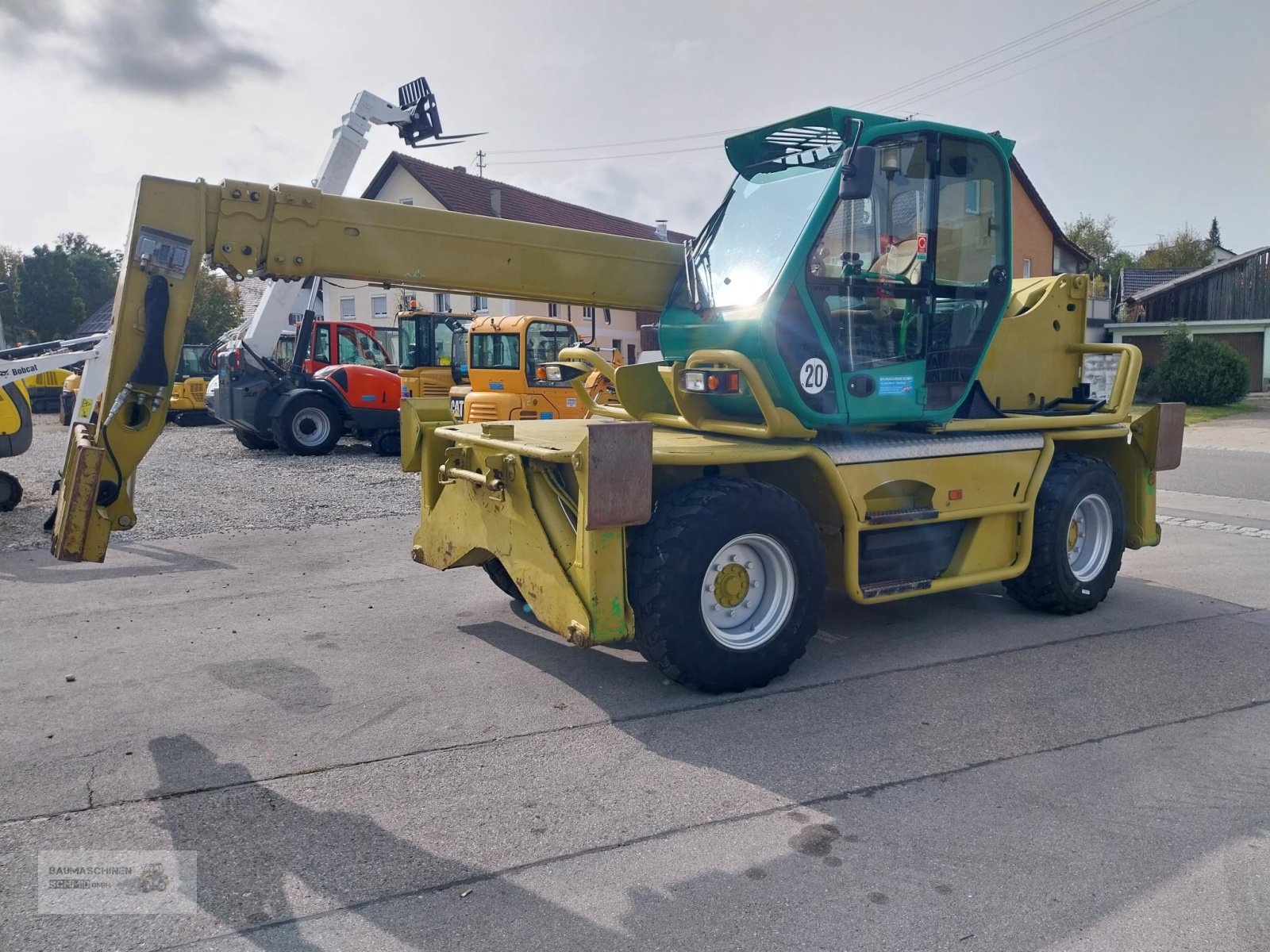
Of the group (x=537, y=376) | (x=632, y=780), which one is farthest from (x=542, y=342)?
(x=632, y=780)

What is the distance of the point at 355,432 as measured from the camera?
1817cm

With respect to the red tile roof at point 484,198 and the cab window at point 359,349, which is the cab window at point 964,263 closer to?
the cab window at point 359,349

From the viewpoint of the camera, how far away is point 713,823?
3.82 metres

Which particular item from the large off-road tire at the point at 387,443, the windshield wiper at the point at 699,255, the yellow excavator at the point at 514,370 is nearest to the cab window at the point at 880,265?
the windshield wiper at the point at 699,255

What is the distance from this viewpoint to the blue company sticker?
5809 mm

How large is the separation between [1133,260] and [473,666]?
75005 mm

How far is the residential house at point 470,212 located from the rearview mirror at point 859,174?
27.4 m

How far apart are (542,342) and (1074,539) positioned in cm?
1140

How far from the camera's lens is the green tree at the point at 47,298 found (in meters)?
45.1

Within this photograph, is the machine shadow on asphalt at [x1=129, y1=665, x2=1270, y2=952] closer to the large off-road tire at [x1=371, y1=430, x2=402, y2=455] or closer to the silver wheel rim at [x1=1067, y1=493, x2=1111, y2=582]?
the silver wheel rim at [x1=1067, y1=493, x2=1111, y2=582]

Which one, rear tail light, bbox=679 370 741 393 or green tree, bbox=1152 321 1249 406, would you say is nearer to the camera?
rear tail light, bbox=679 370 741 393

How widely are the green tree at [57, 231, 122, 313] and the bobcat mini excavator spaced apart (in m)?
48.6

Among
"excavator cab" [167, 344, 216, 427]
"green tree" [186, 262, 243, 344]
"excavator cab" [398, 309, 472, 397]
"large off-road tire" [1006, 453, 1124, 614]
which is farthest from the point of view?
"green tree" [186, 262, 243, 344]

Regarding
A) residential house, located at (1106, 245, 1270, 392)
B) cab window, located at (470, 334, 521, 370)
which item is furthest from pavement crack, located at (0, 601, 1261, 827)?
residential house, located at (1106, 245, 1270, 392)
